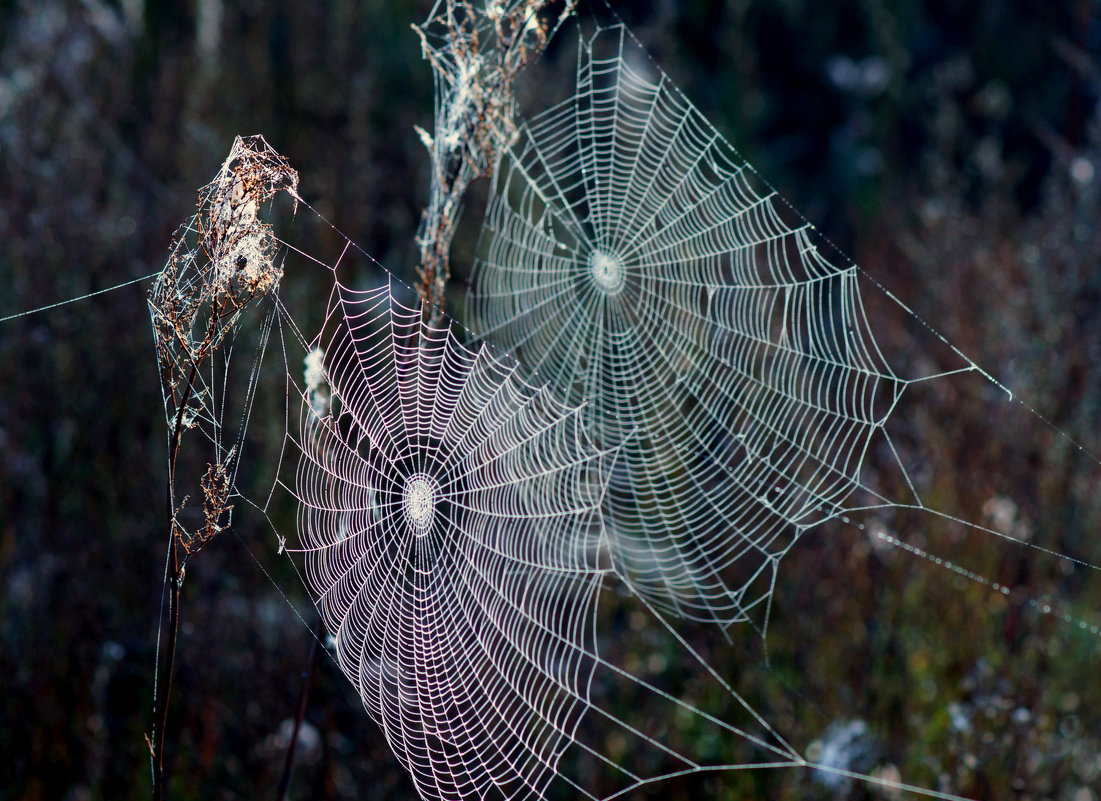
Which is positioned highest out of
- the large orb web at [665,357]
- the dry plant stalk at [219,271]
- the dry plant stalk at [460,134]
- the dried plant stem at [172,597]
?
the large orb web at [665,357]

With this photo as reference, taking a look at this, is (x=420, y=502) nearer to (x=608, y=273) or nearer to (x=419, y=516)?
(x=419, y=516)

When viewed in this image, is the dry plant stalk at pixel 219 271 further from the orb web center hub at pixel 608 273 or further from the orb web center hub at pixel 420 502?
the orb web center hub at pixel 608 273

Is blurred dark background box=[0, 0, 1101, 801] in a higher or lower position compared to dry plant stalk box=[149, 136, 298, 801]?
higher

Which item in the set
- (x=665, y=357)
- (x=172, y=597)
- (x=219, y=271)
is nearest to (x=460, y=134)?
(x=219, y=271)

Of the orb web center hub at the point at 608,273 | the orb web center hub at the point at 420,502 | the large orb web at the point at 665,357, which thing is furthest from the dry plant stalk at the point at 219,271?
the orb web center hub at the point at 608,273

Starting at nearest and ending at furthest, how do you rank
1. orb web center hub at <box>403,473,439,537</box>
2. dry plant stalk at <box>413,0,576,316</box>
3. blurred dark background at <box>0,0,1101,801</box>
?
dry plant stalk at <box>413,0,576,316</box> < orb web center hub at <box>403,473,439,537</box> < blurred dark background at <box>0,0,1101,801</box>

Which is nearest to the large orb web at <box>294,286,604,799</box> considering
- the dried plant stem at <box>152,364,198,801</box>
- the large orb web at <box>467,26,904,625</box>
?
the dried plant stem at <box>152,364,198,801</box>

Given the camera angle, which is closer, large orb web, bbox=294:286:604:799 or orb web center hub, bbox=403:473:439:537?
large orb web, bbox=294:286:604:799

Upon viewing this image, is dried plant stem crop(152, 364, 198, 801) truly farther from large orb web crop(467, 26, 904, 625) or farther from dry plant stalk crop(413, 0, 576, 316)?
large orb web crop(467, 26, 904, 625)
